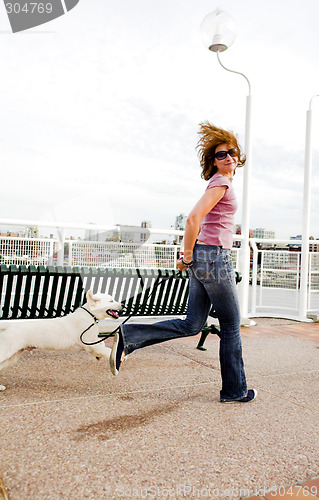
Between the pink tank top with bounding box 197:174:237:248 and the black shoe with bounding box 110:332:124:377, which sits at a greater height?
the pink tank top with bounding box 197:174:237:248

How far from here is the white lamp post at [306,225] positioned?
24.8 ft

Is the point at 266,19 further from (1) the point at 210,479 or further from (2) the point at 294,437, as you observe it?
(1) the point at 210,479

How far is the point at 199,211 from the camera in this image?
108 inches

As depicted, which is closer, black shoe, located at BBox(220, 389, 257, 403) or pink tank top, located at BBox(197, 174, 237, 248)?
pink tank top, located at BBox(197, 174, 237, 248)

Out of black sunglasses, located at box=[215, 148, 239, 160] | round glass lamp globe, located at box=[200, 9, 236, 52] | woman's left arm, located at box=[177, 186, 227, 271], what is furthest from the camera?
round glass lamp globe, located at box=[200, 9, 236, 52]

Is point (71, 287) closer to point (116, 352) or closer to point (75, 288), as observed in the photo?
point (75, 288)

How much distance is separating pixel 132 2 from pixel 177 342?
5.52m

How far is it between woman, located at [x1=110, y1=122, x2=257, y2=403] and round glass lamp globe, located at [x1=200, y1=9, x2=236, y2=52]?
3732 millimetres

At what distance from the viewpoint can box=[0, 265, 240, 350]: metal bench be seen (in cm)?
372

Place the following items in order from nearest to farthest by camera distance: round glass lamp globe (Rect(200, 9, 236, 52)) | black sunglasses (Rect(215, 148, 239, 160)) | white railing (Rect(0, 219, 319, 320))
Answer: black sunglasses (Rect(215, 148, 239, 160)) < white railing (Rect(0, 219, 319, 320)) < round glass lamp globe (Rect(200, 9, 236, 52))

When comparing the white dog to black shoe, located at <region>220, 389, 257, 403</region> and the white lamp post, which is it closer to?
black shoe, located at <region>220, 389, 257, 403</region>

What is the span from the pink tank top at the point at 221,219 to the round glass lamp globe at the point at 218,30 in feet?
13.5

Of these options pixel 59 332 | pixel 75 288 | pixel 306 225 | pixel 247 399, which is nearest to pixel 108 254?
pixel 75 288

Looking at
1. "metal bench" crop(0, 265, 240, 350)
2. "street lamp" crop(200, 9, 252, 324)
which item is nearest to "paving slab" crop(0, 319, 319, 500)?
"metal bench" crop(0, 265, 240, 350)
